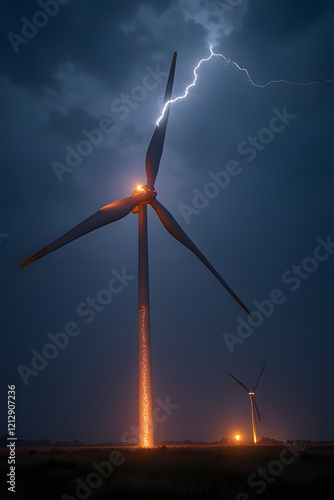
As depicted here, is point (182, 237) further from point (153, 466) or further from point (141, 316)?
point (153, 466)

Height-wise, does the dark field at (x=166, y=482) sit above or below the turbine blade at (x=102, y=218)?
below

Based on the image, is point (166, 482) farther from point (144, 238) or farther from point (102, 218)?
point (102, 218)

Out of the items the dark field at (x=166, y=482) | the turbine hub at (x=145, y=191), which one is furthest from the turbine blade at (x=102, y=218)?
the dark field at (x=166, y=482)

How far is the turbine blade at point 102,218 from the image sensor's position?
109ft

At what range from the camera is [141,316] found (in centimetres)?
3594

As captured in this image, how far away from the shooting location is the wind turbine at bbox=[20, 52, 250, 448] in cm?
3381

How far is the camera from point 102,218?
37250mm

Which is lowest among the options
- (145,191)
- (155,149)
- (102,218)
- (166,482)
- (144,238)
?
(166,482)

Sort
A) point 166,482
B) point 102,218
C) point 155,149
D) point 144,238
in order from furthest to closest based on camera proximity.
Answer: point 155,149 → point 144,238 → point 102,218 → point 166,482

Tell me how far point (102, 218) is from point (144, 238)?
12.7 feet

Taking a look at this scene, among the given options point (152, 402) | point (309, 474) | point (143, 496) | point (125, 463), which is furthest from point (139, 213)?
point (143, 496)

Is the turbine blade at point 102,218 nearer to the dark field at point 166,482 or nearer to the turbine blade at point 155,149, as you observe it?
the turbine blade at point 155,149

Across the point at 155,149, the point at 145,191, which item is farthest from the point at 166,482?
the point at 155,149

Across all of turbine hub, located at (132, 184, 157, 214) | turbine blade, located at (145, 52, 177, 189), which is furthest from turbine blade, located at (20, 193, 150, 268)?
turbine blade, located at (145, 52, 177, 189)
